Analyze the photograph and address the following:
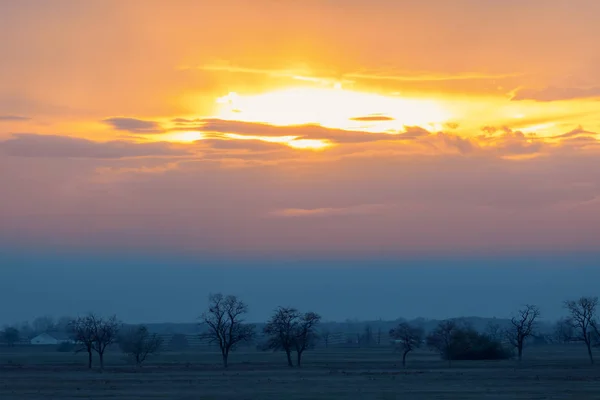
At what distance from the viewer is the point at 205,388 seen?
237ft

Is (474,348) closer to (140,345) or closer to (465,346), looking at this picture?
(465,346)

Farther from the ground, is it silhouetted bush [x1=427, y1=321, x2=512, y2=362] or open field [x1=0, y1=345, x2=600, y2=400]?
silhouetted bush [x1=427, y1=321, x2=512, y2=362]

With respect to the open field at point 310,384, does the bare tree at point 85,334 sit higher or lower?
higher

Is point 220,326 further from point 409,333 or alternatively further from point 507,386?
point 507,386

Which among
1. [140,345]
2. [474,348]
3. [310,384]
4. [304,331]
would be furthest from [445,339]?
[310,384]

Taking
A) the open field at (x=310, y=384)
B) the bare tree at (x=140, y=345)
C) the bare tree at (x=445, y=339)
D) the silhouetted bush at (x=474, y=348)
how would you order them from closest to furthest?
1. the open field at (x=310, y=384)
2. the bare tree at (x=140, y=345)
3. the bare tree at (x=445, y=339)
4. the silhouetted bush at (x=474, y=348)

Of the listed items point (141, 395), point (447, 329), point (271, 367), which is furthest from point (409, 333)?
point (141, 395)

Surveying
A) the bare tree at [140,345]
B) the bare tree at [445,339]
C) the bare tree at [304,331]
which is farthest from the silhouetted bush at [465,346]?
the bare tree at [140,345]

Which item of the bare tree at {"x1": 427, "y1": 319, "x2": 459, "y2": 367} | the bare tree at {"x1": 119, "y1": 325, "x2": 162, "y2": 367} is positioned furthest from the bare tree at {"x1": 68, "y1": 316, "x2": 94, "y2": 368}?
the bare tree at {"x1": 427, "y1": 319, "x2": 459, "y2": 367}

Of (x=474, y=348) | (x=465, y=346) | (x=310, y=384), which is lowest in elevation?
(x=310, y=384)

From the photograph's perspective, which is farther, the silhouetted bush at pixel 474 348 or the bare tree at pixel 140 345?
the silhouetted bush at pixel 474 348

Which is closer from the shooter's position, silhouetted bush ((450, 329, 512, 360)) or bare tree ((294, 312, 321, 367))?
bare tree ((294, 312, 321, 367))

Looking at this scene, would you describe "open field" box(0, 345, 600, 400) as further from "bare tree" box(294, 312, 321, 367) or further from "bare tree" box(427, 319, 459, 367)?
"bare tree" box(427, 319, 459, 367)

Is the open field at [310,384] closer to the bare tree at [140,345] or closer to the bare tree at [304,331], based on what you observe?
the bare tree at [304,331]
